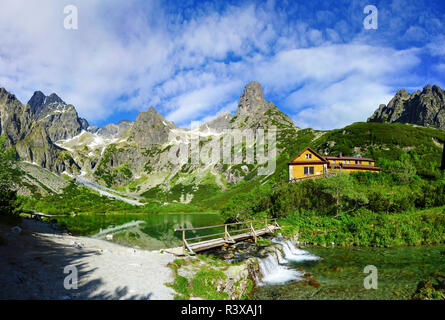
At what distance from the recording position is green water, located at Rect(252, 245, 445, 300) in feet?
54.2

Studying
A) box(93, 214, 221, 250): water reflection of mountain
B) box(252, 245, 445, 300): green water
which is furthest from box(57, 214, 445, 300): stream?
box(93, 214, 221, 250): water reflection of mountain

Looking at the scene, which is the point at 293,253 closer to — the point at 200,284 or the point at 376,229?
the point at 376,229

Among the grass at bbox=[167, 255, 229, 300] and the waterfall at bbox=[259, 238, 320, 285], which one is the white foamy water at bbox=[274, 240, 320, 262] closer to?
the waterfall at bbox=[259, 238, 320, 285]

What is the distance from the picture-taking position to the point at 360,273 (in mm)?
20562

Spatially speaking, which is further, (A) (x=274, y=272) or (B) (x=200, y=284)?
(A) (x=274, y=272)

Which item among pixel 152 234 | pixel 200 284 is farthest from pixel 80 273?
pixel 152 234

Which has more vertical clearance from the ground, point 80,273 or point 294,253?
point 80,273

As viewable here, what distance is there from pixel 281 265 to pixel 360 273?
725 centimetres

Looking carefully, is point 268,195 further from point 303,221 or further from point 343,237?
point 343,237

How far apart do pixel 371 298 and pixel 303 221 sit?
23.8 metres

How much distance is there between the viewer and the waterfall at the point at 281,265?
20.1 metres

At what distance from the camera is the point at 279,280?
782 inches

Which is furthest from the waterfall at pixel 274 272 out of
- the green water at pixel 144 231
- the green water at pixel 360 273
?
the green water at pixel 144 231

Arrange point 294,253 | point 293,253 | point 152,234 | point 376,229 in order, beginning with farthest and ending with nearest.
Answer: point 152,234, point 376,229, point 294,253, point 293,253
